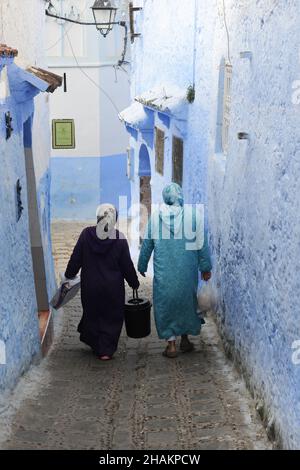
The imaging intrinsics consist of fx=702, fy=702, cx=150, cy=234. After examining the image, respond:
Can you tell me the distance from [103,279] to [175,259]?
664mm

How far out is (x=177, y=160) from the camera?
962 centimetres

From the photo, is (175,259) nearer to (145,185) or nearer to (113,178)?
(145,185)

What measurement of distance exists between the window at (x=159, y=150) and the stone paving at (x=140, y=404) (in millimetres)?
4823

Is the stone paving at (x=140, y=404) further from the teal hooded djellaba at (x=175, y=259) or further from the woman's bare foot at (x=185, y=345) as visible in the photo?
the teal hooded djellaba at (x=175, y=259)

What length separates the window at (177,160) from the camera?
9430mm

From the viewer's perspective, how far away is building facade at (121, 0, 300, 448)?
3.90 metres

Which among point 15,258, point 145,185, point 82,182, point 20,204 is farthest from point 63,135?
point 15,258

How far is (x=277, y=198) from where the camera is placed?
4.19 meters

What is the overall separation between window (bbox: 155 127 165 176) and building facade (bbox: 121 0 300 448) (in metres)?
1.52

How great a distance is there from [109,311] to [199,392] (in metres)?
1.45

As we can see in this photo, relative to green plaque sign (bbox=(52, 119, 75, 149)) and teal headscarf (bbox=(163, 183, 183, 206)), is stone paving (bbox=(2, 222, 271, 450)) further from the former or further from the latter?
green plaque sign (bbox=(52, 119, 75, 149))

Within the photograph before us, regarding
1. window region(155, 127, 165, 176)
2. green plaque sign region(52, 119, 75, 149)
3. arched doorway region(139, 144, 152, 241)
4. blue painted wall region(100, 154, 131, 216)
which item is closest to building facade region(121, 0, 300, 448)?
window region(155, 127, 165, 176)
